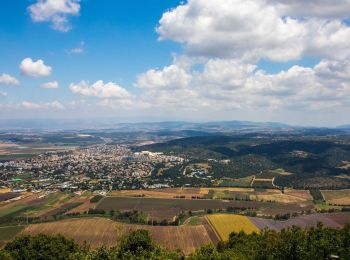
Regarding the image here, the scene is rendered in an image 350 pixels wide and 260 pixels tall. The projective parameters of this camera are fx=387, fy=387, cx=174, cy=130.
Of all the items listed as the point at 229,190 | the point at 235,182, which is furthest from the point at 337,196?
the point at 235,182

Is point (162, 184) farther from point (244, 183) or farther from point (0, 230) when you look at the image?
point (0, 230)

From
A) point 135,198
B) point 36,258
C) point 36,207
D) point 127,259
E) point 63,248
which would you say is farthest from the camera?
point 135,198

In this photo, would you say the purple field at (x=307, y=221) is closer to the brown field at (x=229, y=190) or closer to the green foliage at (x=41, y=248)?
the brown field at (x=229, y=190)

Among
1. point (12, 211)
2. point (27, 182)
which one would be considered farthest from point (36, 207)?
point (27, 182)

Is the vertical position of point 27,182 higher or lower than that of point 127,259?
lower

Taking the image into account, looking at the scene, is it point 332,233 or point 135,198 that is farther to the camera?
point 135,198

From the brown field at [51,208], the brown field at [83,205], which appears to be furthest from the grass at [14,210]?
the brown field at [83,205]
